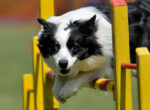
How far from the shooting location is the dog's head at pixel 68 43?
4633 millimetres

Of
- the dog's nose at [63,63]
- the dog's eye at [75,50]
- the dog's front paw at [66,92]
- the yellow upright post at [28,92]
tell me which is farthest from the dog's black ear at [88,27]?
the yellow upright post at [28,92]

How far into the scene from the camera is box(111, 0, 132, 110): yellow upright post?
12.3 feet

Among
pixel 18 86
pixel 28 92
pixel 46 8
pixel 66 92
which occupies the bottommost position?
pixel 18 86

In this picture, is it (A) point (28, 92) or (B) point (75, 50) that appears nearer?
(B) point (75, 50)

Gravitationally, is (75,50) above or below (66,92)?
above

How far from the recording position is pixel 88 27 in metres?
4.93

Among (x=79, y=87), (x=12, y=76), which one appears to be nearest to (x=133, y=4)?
(x=79, y=87)

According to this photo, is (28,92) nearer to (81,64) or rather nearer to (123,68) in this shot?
(81,64)

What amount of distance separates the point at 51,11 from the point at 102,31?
89cm

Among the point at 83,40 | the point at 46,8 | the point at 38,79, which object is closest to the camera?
the point at 83,40

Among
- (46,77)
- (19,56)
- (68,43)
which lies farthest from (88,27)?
(19,56)

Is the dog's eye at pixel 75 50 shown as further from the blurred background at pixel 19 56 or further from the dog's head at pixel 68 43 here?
the blurred background at pixel 19 56

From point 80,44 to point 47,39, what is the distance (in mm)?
412

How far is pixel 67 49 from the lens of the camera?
15.3 feet
